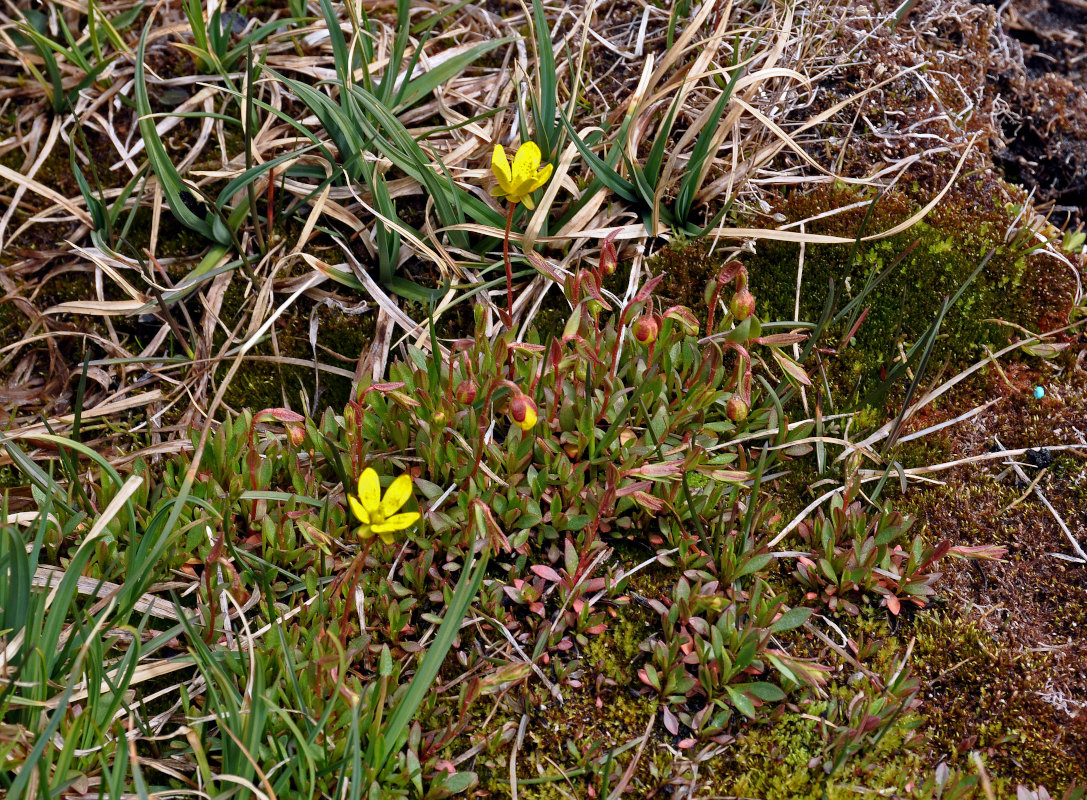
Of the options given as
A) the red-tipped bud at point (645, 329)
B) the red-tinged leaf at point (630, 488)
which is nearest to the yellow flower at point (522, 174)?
the red-tipped bud at point (645, 329)

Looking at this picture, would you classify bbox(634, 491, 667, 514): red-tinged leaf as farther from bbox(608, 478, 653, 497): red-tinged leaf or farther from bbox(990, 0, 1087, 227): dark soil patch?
bbox(990, 0, 1087, 227): dark soil patch

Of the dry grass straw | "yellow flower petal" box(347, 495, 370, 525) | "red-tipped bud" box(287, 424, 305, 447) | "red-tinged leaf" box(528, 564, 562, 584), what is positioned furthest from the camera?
the dry grass straw

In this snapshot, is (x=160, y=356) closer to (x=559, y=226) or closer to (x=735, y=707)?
(x=559, y=226)

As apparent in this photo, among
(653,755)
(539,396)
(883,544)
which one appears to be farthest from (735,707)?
(539,396)

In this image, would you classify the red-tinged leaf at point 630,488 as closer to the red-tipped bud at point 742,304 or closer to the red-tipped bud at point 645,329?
the red-tipped bud at point 645,329

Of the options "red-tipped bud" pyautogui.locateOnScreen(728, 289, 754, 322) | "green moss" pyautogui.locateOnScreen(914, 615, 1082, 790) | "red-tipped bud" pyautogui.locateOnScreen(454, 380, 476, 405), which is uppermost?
"red-tipped bud" pyautogui.locateOnScreen(728, 289, 754, 322)

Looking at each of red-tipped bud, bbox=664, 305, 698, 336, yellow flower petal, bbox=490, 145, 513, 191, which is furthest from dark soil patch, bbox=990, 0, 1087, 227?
yellow flower petal, bbox=490, 145, 513, 191
